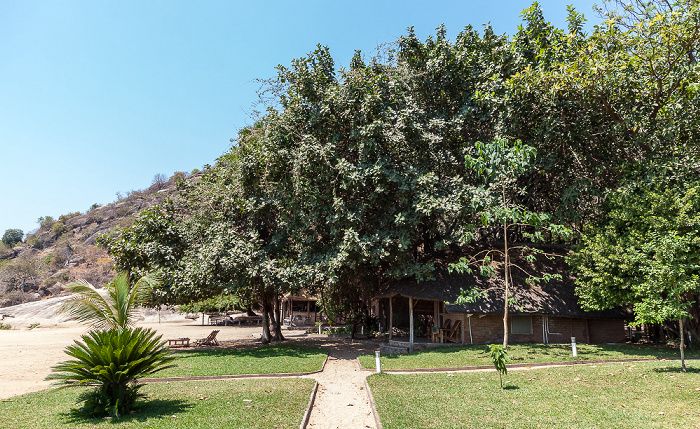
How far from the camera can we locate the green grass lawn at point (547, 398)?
7.49m

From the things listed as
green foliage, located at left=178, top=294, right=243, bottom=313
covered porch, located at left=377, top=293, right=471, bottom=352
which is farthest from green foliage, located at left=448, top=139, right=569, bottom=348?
green foliage, located at left=178, top=294, right=243, bottom=313

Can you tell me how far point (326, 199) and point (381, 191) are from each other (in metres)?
2.78

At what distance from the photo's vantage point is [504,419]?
7664mm

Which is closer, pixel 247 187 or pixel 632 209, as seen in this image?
pixel 632 209

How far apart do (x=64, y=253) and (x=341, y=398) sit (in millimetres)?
82535

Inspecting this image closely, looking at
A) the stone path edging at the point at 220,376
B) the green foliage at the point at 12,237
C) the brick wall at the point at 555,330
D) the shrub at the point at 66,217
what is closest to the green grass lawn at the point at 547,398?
the stone path edging at the point at 220,376

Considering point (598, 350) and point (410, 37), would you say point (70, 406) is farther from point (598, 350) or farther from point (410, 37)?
point (410, 37)

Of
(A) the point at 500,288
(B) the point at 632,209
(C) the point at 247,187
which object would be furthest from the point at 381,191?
(B) the point at 632,209

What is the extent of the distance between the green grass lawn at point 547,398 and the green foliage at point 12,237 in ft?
362

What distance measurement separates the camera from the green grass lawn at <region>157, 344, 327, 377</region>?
44.6 ft

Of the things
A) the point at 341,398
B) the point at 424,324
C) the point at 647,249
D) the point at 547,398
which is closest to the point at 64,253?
the point at 424,324

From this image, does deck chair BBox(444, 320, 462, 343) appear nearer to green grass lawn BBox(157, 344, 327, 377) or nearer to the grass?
green grass lawn BBox(157, 344, 327, 377)

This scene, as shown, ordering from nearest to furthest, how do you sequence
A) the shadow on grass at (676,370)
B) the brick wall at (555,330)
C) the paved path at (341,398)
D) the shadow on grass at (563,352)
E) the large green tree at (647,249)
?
1. the paved path at (341,398)
2. the shadow on grass at (676,370)
3. the large green tree at (647,249)
4. the shadow on grass at (563,352)
5. the brick wall at (555,330)

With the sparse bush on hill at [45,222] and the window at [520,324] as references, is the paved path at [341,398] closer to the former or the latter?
the window at [520,324]
